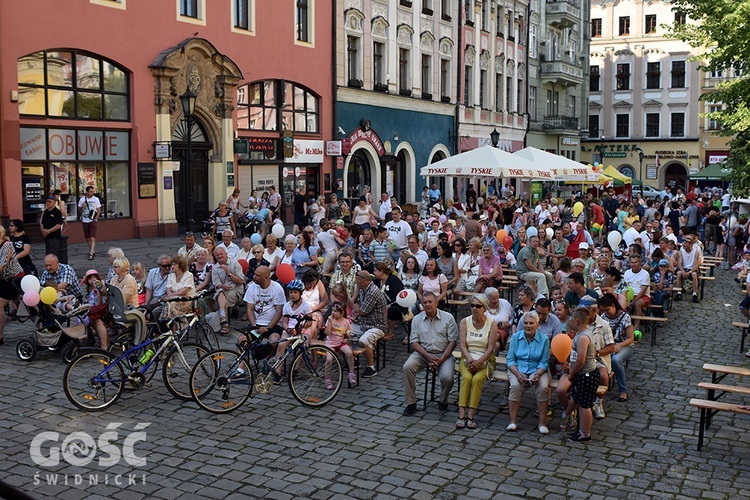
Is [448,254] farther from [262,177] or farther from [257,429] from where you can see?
[262,177]

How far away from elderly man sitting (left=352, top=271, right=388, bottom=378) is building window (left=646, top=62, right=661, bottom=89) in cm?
6155

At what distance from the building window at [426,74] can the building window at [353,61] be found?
241 inches

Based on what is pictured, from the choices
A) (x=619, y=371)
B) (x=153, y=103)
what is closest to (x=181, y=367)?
(x=619, y=371)

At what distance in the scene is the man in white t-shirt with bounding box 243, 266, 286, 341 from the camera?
36.4 ft

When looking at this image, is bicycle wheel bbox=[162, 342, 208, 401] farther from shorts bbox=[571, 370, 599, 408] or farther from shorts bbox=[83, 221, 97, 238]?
A: shorts bbox=[83, 221, 97, 238]

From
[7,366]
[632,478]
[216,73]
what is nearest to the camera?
[632,478]

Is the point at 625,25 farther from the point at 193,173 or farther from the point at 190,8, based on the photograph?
the point at 193,173

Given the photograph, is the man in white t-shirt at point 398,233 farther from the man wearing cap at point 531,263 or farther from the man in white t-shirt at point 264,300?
the man in white t-shirt at point 264,300

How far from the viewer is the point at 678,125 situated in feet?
218

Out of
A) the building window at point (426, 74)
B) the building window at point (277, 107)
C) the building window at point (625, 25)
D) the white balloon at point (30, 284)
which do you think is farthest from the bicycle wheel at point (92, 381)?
the building window at point (625, 25)

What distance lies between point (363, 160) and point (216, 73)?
10.2 metres

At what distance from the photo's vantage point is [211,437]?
860 centimetres

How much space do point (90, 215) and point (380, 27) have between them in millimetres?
18614

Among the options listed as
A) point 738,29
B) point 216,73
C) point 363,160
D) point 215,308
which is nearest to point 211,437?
point 215,308
